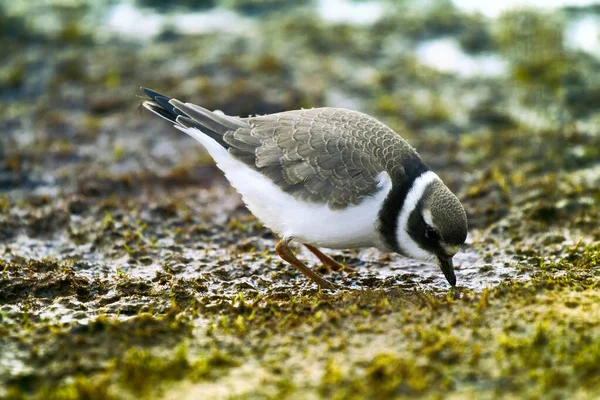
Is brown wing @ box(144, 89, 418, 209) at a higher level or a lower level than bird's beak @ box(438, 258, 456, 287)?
higher

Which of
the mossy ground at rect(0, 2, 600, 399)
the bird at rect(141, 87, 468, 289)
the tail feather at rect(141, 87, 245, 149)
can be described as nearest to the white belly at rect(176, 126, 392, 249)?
the bird at rect(141, 87, 468, 289)

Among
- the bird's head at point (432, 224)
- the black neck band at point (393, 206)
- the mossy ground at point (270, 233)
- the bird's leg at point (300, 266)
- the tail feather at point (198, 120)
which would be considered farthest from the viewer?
the tail feather at point (198, 120)

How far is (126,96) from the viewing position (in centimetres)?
1066

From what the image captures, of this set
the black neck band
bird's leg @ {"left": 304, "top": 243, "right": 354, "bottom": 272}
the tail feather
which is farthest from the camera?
bird's leg @ {"left": 304, "top": 243, "right": 354, "bottom": 272}

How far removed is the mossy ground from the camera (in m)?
4.66

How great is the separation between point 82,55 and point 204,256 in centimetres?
624

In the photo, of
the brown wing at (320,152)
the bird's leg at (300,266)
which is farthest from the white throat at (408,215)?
the bird's leg at (300,266)

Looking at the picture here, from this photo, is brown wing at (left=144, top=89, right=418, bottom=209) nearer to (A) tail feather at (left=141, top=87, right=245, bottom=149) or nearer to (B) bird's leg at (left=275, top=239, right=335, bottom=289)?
(A) tail feather at (left=141, top=87, right=245, bottom=149)

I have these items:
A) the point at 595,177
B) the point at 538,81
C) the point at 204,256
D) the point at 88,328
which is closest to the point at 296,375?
the point at 88,328

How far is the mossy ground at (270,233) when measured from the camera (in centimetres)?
466

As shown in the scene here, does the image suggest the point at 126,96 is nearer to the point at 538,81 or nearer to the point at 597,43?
the point at 538,81

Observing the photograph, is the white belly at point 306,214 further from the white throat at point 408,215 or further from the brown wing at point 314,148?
the white throat at point 408,215

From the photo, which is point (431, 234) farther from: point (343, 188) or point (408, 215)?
point (343, 188)

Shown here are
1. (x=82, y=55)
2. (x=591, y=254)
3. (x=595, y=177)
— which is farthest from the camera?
(x=82, y=55)
